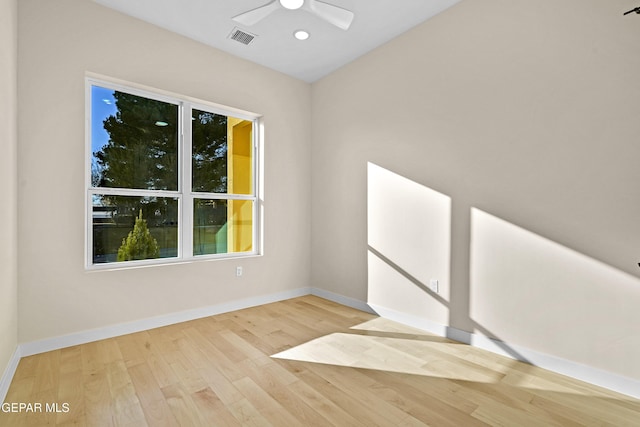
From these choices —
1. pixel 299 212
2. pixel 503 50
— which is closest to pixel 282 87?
pixel 299 212

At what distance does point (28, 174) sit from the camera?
8.16 ft

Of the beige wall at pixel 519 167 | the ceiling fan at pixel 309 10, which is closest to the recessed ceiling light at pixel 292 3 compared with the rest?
the ceiling fan at pixel 309 10

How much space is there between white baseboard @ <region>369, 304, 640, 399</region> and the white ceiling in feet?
9.82

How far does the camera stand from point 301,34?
327 cm

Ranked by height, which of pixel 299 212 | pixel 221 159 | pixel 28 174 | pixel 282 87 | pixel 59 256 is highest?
pixel 282 87

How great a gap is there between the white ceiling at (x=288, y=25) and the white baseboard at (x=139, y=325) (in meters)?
2.96

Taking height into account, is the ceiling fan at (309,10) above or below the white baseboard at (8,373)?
above

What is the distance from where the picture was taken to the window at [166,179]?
294 cm

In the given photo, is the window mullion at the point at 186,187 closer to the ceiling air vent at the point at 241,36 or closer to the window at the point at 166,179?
the window at the point at 166,179

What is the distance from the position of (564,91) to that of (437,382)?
227 cm

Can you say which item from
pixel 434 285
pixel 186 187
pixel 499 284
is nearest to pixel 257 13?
pixel 186 187

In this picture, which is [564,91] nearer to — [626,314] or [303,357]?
[626,314]

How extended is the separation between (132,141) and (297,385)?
9.08ft

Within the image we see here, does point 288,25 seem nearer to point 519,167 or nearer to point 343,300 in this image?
point 519,167
